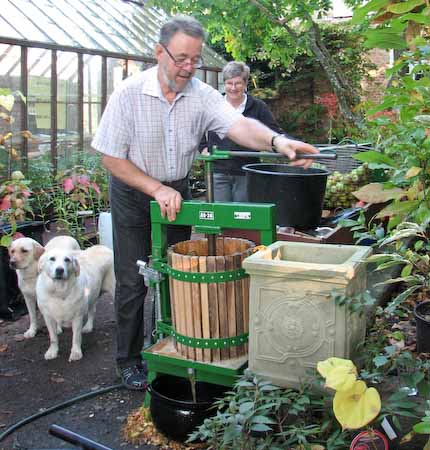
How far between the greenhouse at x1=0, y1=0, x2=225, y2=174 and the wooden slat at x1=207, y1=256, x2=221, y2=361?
6.45 metres

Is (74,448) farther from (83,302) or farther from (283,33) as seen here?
(283,33)

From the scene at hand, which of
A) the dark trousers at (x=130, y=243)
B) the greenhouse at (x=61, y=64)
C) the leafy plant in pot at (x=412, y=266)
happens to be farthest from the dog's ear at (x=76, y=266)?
the greenhouse at (x=61, y=64)

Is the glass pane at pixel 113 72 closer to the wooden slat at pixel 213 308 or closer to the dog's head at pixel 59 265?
the dog's head at pixel 59 265

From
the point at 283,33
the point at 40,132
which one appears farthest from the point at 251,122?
the point at 283,33

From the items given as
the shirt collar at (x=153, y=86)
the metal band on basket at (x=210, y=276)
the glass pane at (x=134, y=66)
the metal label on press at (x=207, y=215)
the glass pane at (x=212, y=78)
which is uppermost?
the glass pane at (x=212, y=78)

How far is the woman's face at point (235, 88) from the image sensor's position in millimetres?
5672

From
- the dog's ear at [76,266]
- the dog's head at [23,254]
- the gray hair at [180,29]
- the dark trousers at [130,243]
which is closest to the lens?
the gray hair at [180,29]

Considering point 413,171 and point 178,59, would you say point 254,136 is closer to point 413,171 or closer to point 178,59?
point 178,59

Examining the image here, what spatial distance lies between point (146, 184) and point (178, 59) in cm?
68

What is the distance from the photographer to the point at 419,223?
2.31 meters

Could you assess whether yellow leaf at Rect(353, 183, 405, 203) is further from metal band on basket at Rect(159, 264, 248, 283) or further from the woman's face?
the woman's face

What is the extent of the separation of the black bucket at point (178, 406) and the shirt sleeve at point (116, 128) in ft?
4.13

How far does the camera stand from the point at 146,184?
328cm

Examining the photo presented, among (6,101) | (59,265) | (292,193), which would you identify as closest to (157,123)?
(292,193)
